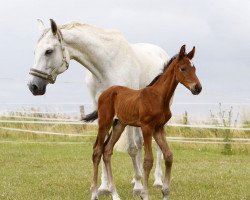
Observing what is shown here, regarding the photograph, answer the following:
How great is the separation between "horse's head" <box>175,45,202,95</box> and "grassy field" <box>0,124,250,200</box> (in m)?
2.11

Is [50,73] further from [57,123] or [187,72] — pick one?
[57,123]

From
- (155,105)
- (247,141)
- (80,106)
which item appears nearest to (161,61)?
(155,105)

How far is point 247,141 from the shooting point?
17375 mm

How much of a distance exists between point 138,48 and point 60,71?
6.15ft

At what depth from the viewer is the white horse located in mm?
7320

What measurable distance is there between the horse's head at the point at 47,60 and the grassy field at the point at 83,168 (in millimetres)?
1560

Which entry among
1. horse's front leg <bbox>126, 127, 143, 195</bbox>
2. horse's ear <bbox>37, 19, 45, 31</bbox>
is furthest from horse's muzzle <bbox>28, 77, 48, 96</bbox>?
horse's front leg <bbox>126, 127, 143, 195</bbox>

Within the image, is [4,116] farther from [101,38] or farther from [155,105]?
[155,105]

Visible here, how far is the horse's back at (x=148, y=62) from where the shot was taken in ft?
27.6

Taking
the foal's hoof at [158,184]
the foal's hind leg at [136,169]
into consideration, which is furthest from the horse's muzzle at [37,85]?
the foal's hoof at [158,184]

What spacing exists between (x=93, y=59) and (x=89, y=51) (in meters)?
0.12

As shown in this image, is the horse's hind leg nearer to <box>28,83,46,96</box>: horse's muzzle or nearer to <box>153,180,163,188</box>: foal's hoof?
<box>28,83,46,96</box>: horse's muzzle

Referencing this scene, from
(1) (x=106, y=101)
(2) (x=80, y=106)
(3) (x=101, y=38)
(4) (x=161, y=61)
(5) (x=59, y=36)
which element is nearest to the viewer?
(1) (x=106, y=101)

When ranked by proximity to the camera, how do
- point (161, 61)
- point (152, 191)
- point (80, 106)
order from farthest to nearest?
point (80, 106) < point (161, 61) < point (152, 191)
